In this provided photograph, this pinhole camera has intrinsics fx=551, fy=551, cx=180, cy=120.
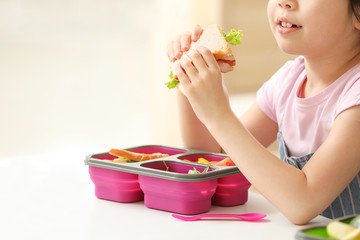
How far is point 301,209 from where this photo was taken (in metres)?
1.10

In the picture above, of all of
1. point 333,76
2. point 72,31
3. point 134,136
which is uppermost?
point 72,31

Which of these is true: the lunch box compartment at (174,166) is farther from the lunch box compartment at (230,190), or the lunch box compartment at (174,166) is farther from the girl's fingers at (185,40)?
the girl's fingers at (185,40)

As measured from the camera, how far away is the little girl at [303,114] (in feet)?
3.73

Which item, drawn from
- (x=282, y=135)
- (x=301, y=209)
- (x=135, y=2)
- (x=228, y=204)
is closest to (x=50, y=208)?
(x=228, y=204)

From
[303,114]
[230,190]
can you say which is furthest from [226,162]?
[303,114]

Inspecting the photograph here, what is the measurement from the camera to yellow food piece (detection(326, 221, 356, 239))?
718 millimetres

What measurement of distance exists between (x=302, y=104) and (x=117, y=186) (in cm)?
55

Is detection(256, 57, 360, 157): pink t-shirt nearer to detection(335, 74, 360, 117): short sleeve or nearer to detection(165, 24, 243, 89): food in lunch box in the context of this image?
detection(335, 74, 360, 117): short sleeve

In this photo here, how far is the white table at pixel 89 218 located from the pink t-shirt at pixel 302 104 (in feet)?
0.76

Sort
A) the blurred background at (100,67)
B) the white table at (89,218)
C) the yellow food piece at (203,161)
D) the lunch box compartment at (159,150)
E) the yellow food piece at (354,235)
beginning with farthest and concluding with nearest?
the blurred background at (100,67) < the lunch box compartment at (159,150) < the yellow food piece at (203,161) < the white table at (89,218) < the yellow food piece at (354,235)

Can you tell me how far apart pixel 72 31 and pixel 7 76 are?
0.49 metres

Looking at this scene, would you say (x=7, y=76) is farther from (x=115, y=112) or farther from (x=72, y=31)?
(x=115, y=112)

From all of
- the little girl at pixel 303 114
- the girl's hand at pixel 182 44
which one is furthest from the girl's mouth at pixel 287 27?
the girl's hand at pixel 182 44

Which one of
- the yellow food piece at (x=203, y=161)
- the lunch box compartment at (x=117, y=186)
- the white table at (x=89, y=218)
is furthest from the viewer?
the yellow food piece at (x=203, y=161)
